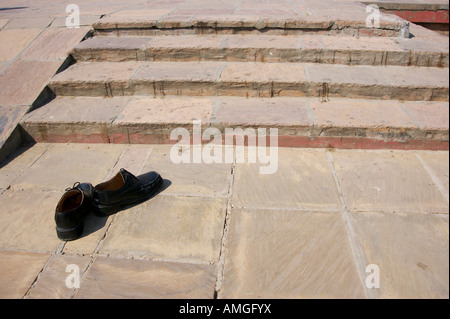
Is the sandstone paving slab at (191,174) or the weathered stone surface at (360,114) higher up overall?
the weathered stone surface at (360,114)

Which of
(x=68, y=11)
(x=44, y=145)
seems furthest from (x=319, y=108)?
(x=68, y=11)

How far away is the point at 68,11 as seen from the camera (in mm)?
5125

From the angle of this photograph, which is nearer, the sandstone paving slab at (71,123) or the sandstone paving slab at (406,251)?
the sandstone paving slab at (406,251)

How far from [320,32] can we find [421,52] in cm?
115

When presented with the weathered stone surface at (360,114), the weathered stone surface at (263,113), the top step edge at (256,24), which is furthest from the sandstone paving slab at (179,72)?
the weathered stone surface at (360,114)

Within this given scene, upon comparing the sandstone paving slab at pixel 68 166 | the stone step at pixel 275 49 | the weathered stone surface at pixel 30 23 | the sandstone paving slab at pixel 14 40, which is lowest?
the sandstone paving slab at pixel 68 166

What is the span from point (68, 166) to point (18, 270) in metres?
1.06

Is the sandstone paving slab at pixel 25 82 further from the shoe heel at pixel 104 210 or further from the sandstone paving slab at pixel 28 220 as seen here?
the shoe heel at pixel 104 210

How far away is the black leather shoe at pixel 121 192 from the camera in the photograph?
2203 mm

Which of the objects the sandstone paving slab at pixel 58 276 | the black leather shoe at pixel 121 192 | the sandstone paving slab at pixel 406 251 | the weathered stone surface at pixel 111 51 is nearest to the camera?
the sandstone paving slab at pixel 406 251

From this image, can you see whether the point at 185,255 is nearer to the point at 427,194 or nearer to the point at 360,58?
the point at 427,194

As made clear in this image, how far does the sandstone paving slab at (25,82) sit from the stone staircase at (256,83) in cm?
15

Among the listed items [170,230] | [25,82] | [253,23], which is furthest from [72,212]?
[253,23]

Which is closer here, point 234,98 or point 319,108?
point 319,108
